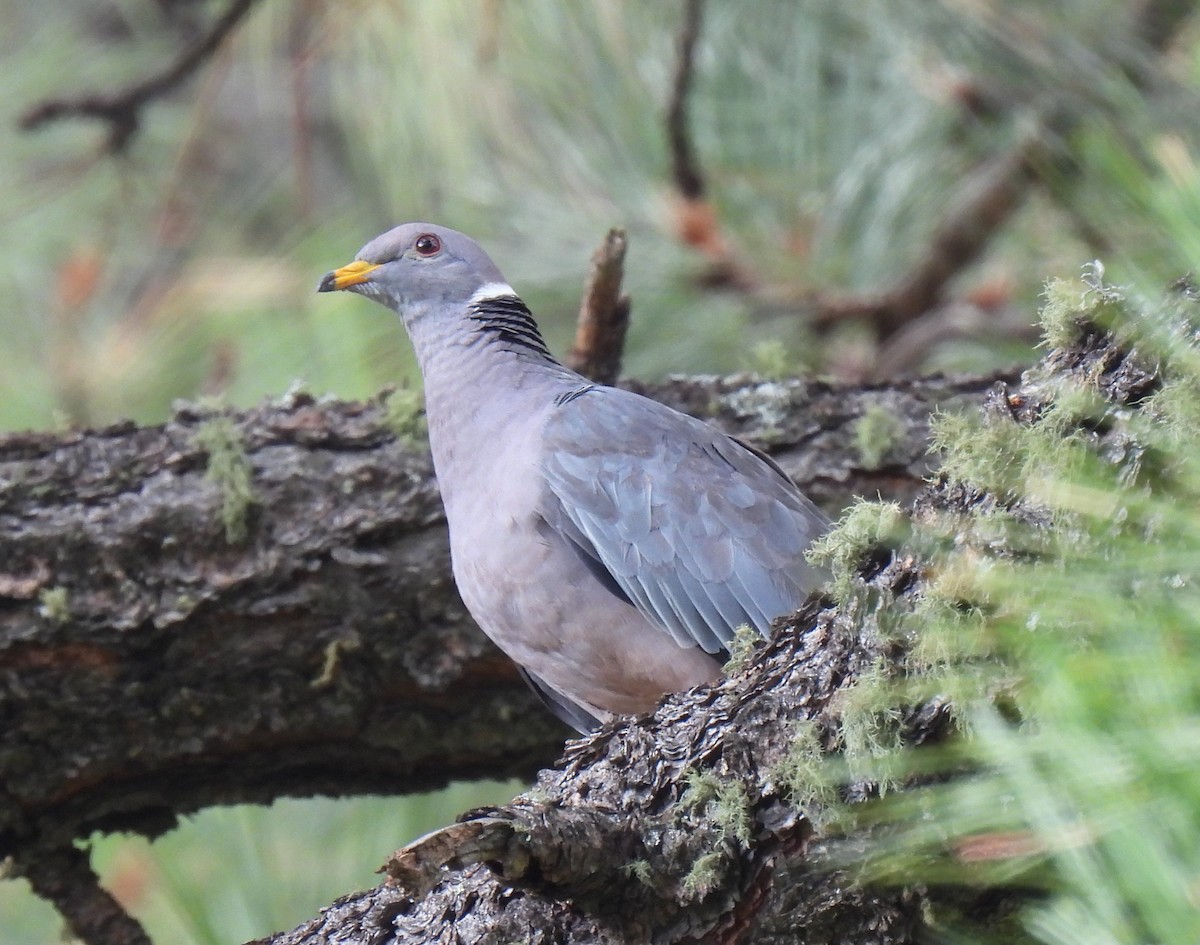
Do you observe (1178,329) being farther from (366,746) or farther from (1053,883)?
(366,746)

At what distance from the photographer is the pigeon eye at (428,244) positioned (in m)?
3.40

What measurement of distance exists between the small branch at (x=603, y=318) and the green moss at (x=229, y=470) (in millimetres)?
766

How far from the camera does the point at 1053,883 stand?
1350 millimetres

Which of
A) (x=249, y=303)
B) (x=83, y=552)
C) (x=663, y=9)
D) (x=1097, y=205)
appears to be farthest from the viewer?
(x=249, y=303)

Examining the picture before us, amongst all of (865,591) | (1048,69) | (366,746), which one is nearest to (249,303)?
(366,746)

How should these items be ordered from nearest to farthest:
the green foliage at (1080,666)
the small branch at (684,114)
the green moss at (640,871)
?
the green foliage at (1080,666)
the green moss at (640,871)
the small branch at (684,114)

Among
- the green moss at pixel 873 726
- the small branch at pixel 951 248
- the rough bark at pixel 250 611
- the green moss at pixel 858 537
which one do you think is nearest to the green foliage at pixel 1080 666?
the green moss at pixel 873 726

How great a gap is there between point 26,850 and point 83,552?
63 centimetres

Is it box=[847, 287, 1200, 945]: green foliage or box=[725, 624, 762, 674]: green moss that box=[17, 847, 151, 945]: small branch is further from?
box=[847, 287, 1200, 945]: green foliage

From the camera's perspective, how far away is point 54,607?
2.80 m

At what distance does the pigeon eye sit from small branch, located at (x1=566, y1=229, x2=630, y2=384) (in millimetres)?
395

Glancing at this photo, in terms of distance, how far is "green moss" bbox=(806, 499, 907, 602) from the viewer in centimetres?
169

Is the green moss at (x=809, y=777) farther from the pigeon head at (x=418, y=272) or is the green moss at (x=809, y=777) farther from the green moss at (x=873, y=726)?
the pigeon head at (x=418, y=272)

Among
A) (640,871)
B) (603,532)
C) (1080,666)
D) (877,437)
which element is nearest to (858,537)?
(640,871)
